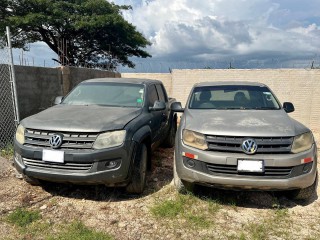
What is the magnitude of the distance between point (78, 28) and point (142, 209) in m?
18.5

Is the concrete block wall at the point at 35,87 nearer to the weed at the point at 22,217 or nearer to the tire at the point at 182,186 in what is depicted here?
the weed at the point at 22,217

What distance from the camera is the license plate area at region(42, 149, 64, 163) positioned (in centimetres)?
346

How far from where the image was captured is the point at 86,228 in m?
3.16

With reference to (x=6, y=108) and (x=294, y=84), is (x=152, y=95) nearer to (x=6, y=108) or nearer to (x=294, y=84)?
(x=6, y=108)

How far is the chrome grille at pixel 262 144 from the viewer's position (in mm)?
3369

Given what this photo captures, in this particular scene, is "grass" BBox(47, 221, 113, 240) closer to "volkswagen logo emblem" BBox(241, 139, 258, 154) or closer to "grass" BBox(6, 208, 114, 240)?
"grass" BBox(6, 208, 114, 240)

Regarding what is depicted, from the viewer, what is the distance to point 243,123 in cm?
Answer: 366

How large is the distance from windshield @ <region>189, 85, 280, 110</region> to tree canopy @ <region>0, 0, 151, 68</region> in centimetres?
1285

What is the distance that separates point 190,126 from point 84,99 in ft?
6.71

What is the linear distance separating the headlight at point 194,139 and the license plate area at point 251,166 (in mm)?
451

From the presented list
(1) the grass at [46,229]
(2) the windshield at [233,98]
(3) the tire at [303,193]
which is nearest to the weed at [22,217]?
(1) the grass at [46,229]

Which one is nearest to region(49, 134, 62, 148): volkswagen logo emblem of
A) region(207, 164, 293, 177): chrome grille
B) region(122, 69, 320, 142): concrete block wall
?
region(207, 164, 293, 177): chrome grille

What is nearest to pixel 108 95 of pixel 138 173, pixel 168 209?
pixel 138 173

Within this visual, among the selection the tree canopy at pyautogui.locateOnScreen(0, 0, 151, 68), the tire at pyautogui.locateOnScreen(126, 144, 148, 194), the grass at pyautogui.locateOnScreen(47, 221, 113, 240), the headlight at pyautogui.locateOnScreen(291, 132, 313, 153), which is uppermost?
the tree canopy at pyautogui.locateOnScreen(0, 0, 151, 68)
